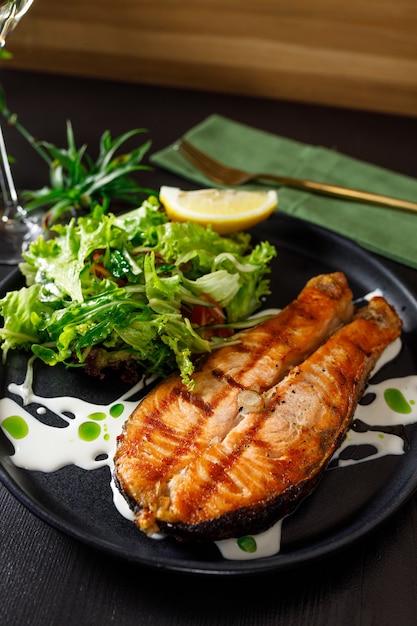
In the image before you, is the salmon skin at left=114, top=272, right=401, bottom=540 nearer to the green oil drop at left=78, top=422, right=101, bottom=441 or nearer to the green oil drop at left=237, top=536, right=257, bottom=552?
the green oil drop at left=237, top=536, right=257, bottom=552

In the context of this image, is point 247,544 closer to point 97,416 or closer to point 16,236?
point 97,416

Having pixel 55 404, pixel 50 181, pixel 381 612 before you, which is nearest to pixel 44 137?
pixel 50 181

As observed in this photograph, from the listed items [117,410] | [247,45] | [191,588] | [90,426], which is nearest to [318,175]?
[247,45]

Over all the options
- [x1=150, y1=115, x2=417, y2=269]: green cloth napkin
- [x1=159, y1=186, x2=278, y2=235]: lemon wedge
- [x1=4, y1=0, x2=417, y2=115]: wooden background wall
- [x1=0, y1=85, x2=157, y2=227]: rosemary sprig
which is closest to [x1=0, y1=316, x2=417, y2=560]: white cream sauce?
[x1=159, y1=186, x2=278, y2=235]: lemon wedge

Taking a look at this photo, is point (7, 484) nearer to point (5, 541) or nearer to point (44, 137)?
point (5, 541)

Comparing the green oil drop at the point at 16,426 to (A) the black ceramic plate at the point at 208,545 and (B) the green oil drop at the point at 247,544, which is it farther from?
(B) the green oil drop at the point at 247,544

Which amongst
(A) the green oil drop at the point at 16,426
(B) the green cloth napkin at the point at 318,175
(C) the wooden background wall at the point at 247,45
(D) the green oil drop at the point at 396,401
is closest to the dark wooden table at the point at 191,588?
(A) the green oil drop at the point at 16,426
